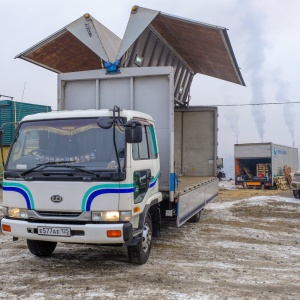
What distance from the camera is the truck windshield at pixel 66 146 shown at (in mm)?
5512

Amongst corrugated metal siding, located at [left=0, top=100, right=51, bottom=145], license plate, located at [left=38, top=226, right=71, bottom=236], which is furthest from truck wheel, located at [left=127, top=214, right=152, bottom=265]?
corrugated metal siding, located at [left=0, top=100, right=51, bottom=145]

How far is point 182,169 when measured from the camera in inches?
438

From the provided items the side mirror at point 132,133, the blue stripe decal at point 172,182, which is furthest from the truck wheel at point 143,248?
the side mirror at point 132,133

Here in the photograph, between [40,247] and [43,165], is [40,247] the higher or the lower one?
the lower one

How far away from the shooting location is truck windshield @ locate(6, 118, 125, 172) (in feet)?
18.1

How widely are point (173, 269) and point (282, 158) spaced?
75.2 feet

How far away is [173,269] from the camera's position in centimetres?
600

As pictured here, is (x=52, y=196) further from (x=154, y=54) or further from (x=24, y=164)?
(x=154, y=54)

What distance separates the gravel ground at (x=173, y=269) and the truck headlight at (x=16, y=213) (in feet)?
2.76

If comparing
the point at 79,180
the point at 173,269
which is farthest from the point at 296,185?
the point at 79,180

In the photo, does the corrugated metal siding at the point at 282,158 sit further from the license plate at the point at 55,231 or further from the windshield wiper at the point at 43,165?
the license plate at the point at 55,231

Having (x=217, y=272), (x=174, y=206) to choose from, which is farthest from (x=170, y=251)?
(x=217, y=272)

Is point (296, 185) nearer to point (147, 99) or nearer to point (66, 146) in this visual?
point (147, 99)

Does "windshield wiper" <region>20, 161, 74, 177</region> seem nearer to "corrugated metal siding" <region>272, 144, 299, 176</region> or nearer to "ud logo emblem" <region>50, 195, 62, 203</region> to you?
"ud logo emblem" <region>50, 195, 62, 203</region>
